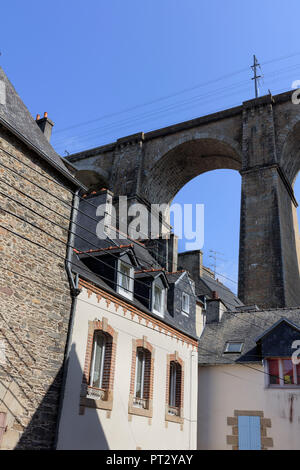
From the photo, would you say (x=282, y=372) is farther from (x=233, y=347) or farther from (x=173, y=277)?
(x=173, y=277)

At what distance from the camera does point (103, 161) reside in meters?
30.0

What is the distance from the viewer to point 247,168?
2384 cm

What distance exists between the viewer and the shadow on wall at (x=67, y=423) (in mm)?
7984

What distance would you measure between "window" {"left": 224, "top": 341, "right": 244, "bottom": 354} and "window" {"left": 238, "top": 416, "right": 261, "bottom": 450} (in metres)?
2.14

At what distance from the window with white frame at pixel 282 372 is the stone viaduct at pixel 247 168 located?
625 centimetres

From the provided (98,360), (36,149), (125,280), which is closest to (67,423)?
(98,360)

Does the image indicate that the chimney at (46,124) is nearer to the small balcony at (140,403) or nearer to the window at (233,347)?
the small balcony at (140,403)

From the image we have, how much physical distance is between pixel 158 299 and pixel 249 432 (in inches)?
200

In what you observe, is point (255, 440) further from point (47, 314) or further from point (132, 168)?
point (132, 168)

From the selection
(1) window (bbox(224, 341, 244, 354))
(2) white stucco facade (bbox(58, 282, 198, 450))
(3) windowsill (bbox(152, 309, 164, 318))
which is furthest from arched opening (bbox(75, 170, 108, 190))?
(2) white stucco facade (bbox(58, 282, 198, 450))

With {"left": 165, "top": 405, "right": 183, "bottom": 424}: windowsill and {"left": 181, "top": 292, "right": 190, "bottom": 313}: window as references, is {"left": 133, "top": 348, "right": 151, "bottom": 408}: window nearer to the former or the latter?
{"left": 165, "top": 405, "right": 183, "bottom": 424}: windowsill

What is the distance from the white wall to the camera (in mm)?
13211

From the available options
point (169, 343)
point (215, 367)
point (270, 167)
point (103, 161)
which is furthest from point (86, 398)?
point (103, 161)
